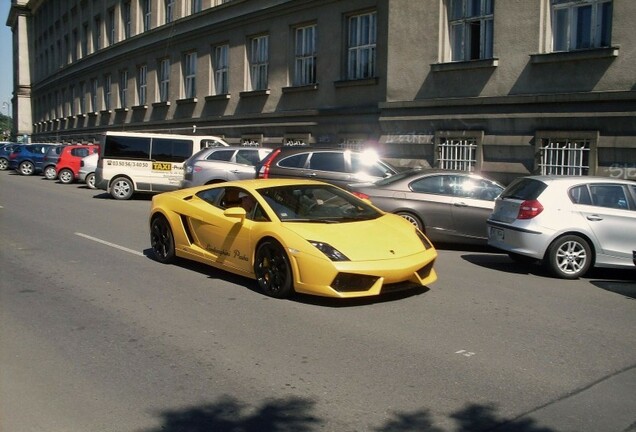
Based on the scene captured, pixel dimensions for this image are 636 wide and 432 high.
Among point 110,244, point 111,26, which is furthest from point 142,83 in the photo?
point 110,244

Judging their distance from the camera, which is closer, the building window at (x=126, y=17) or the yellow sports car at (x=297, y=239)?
the yellow sports car at (x=297, y=239)

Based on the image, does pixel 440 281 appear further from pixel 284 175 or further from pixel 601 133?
pixel 601 133

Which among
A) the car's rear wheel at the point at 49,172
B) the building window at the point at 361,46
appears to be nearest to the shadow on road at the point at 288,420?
the building window at the point at 361,46

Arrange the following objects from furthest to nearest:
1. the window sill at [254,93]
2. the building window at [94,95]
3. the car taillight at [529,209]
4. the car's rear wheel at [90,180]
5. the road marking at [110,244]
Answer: the building window at [94,95], the car's rear wheel at [90,180], the window sill at [254,93], the road marking at [110,244], the car taillight at [529,209]

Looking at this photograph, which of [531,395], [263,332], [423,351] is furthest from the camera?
[263,332]

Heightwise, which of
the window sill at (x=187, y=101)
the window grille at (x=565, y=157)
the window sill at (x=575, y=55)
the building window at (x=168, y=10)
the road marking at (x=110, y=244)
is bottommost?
the road marking at (x=110, y=244)

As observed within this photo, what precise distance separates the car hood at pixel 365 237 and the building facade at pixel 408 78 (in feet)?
28.0

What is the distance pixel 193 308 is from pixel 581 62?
11462 mm

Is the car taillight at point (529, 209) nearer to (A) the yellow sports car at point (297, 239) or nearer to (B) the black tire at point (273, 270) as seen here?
(A) the yellow sports car at point (297, 239)

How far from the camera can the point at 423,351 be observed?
5.98 m

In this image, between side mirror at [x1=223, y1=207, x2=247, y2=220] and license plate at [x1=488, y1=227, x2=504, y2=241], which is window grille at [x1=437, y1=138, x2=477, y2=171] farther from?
side mirror at [x1=223, y1=207, x2=247, y2=220]

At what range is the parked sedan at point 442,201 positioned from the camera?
1207cm

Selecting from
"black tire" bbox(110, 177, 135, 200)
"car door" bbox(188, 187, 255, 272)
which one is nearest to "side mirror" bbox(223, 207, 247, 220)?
"car door" bbox(188, 187, 255, 272)

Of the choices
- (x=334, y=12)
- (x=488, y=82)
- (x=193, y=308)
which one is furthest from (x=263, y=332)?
(x=334, y=12)
